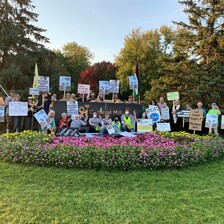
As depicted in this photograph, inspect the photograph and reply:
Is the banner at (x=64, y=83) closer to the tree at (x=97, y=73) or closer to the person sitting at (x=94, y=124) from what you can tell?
the person sitting at (x=94, y=124)

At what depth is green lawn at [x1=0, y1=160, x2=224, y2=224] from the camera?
11.3 feet

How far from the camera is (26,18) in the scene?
17.5 m

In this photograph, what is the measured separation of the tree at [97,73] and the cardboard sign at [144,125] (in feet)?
70.6

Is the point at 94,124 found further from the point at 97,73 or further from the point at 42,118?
the point at 97,73

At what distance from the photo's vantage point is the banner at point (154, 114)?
1031 centimetres

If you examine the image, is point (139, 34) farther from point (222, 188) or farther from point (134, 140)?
point (222, 188)

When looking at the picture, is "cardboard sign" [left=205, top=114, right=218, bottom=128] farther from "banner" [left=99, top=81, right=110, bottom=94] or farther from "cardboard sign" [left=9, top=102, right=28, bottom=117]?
"cardboard sign" [left=9, top=102, right=28, bottom=117]

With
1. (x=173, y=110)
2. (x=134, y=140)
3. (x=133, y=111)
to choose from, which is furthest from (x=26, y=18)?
(x=134, y=140)

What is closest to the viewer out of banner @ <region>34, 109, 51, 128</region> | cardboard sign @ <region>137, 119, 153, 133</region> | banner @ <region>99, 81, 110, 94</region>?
banner @ <region>34, 109, 51, 128</region>

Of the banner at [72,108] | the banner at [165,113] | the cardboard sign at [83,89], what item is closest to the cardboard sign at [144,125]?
the banner at [165,113]

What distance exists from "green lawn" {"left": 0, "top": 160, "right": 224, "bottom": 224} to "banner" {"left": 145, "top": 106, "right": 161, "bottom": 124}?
4.77 metres

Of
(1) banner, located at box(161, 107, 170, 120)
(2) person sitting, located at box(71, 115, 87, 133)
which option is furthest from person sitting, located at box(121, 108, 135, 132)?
(2) person sitting, located at box(71, 115, 87, 133)

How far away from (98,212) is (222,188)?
284 cm

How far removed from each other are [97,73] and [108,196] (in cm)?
2930
